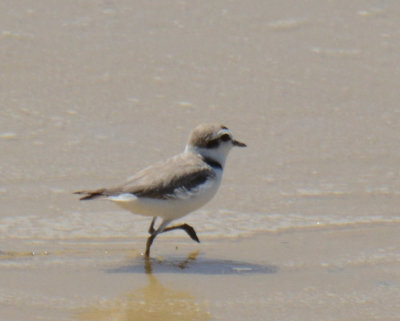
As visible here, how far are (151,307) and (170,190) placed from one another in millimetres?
1229

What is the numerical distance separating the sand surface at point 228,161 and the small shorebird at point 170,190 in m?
0.27

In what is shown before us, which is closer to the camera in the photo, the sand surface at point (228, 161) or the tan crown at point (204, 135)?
the sand surface at point (228, 161)

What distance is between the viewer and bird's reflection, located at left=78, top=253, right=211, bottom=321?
18.0 feet

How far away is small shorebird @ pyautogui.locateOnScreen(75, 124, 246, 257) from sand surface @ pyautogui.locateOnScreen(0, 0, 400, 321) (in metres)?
0.27

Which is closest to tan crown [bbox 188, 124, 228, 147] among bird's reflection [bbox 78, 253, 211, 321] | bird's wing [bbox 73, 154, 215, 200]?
bird's wing [bbox 73, 154, 215, 200]

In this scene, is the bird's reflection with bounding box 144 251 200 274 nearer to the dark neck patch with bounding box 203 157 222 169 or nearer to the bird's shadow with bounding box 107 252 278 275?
the bird's shadow with bounding box 107 252 278 275

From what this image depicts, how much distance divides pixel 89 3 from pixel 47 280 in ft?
18.6

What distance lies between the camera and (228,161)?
27.7ft

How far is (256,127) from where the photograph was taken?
8961mm

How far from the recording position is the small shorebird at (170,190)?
657 centimetres

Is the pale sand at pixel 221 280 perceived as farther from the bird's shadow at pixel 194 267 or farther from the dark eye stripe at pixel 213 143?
the dark eye stripe at pixel 213 143

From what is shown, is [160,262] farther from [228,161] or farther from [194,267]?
[228,161]

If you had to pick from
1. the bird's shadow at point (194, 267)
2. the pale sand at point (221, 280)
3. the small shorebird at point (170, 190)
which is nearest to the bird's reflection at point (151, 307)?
the pale sand at point (221, 280)

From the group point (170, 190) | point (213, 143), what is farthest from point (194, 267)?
point (213, 143)
